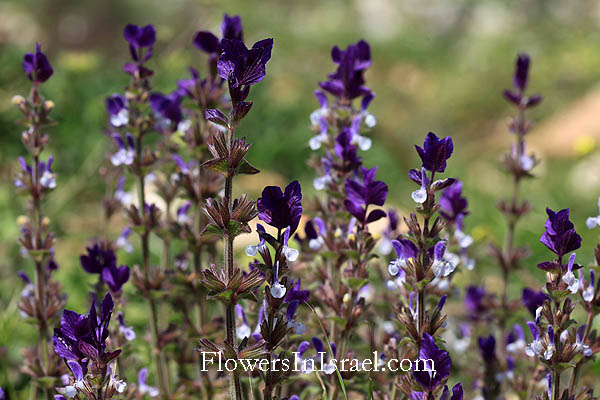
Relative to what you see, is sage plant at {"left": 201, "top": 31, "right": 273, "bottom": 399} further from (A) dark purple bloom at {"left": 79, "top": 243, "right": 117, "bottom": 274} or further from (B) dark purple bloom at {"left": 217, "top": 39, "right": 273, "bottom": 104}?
(A) dark purple bloom at {"left": 79, "top": 243, "right": 117, "bottom": 274}

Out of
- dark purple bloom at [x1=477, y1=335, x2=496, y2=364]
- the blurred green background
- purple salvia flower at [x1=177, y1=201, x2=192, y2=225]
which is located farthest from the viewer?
the blurred green background

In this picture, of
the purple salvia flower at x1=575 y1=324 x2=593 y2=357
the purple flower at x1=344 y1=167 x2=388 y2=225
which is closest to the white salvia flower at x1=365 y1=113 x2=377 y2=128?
the purple flower at x1=344 y1=167 x2=388 y2=225

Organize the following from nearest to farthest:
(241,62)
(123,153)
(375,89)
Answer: (241,62), (123,153), (375,89)

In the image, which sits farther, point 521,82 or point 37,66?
point 521,82

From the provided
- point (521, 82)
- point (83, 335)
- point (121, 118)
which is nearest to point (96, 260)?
point (121, 118)

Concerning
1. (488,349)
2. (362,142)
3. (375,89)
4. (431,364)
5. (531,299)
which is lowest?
(431,364)

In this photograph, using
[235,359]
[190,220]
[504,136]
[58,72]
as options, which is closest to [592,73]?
[504,136]

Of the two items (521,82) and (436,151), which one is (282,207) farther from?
(521,82)

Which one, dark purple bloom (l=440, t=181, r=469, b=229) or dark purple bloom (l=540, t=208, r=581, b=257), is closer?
dark purple bloom (l=540, t=208, r=581, b=257)
